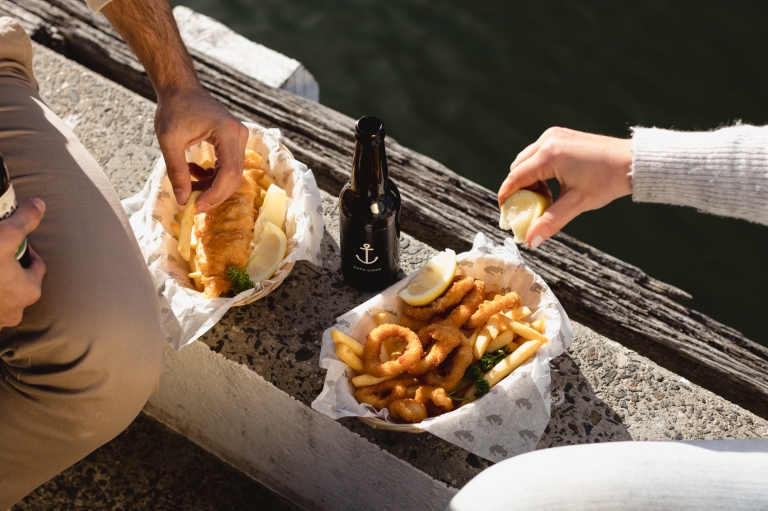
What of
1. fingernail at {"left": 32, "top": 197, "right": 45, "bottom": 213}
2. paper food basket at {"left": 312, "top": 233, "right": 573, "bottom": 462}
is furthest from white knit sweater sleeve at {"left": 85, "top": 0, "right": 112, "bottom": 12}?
paper food basket at {"left": 312, "top": 233, "right": 573, "bottom": 462}

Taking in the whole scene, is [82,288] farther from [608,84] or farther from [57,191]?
[608,84]

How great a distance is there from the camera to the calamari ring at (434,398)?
218 centimetres

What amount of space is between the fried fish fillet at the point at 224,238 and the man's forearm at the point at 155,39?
19.7 inches

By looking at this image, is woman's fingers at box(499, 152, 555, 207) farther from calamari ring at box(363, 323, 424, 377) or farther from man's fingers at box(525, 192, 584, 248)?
calamari ring at box(363, 323, 424, 377)

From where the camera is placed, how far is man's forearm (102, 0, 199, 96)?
2.63m

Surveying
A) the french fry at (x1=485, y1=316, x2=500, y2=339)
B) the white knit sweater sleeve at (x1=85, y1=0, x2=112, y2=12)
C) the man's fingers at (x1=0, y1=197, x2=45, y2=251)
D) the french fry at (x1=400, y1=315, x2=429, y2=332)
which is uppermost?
the white knit sweater sleeve at (x1=85, y1=0, x2=112, y2=12)

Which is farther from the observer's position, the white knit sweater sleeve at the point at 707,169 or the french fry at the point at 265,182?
the french fry at the point at 265,182

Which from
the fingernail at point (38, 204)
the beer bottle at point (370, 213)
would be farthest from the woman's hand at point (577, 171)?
the fingernail at point (38, 204)

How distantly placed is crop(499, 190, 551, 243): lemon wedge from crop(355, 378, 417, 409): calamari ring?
631mm

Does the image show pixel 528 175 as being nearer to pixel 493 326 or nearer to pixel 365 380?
pixel 493 326

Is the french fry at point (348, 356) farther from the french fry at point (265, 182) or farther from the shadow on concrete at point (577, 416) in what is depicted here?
the french fry at point (265, 182)

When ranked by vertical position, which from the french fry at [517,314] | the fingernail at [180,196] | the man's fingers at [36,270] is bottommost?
the french fry at [517,314]

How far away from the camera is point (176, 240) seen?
2.63m

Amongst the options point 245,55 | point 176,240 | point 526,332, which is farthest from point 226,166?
point 245,55
